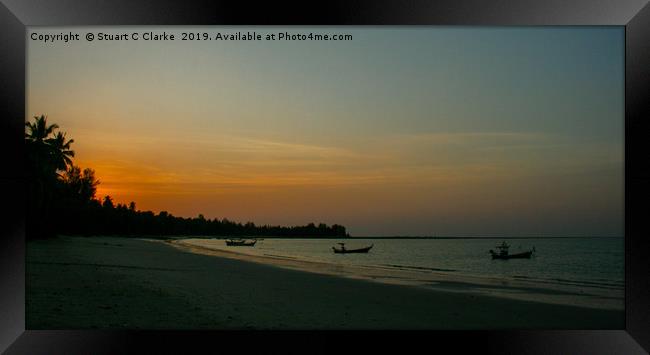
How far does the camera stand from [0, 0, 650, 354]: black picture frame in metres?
6.62

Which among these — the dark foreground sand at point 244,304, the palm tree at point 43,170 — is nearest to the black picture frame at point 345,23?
the dark foreground sand at point 244,304

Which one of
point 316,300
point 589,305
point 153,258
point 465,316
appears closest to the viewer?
point 465,316

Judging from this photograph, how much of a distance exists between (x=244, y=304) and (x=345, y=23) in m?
5.77

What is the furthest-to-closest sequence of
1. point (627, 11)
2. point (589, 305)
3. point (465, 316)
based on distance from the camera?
point (589, 305) < point (465, 316) < point (627, 11)

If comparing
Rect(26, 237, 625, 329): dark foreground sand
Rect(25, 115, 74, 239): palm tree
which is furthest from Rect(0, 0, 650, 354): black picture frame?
Rect(25, 115, 74, 239): palm tree

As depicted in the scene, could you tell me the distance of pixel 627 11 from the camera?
661 centimetres

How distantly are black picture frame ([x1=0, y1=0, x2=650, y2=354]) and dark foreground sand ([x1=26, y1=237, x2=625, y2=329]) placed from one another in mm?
601

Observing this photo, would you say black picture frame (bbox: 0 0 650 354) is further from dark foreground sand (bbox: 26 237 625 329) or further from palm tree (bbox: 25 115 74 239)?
palm tree (bbox: 25 115 74 239)

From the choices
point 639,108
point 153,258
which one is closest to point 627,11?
point 639,108

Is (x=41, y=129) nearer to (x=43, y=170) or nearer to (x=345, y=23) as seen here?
(x=43, y=170)

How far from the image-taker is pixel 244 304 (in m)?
10.5

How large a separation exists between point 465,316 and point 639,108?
17.1 feet

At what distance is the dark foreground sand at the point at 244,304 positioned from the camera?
875 cm

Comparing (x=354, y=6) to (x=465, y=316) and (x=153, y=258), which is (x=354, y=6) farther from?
(x=153, y=258)
